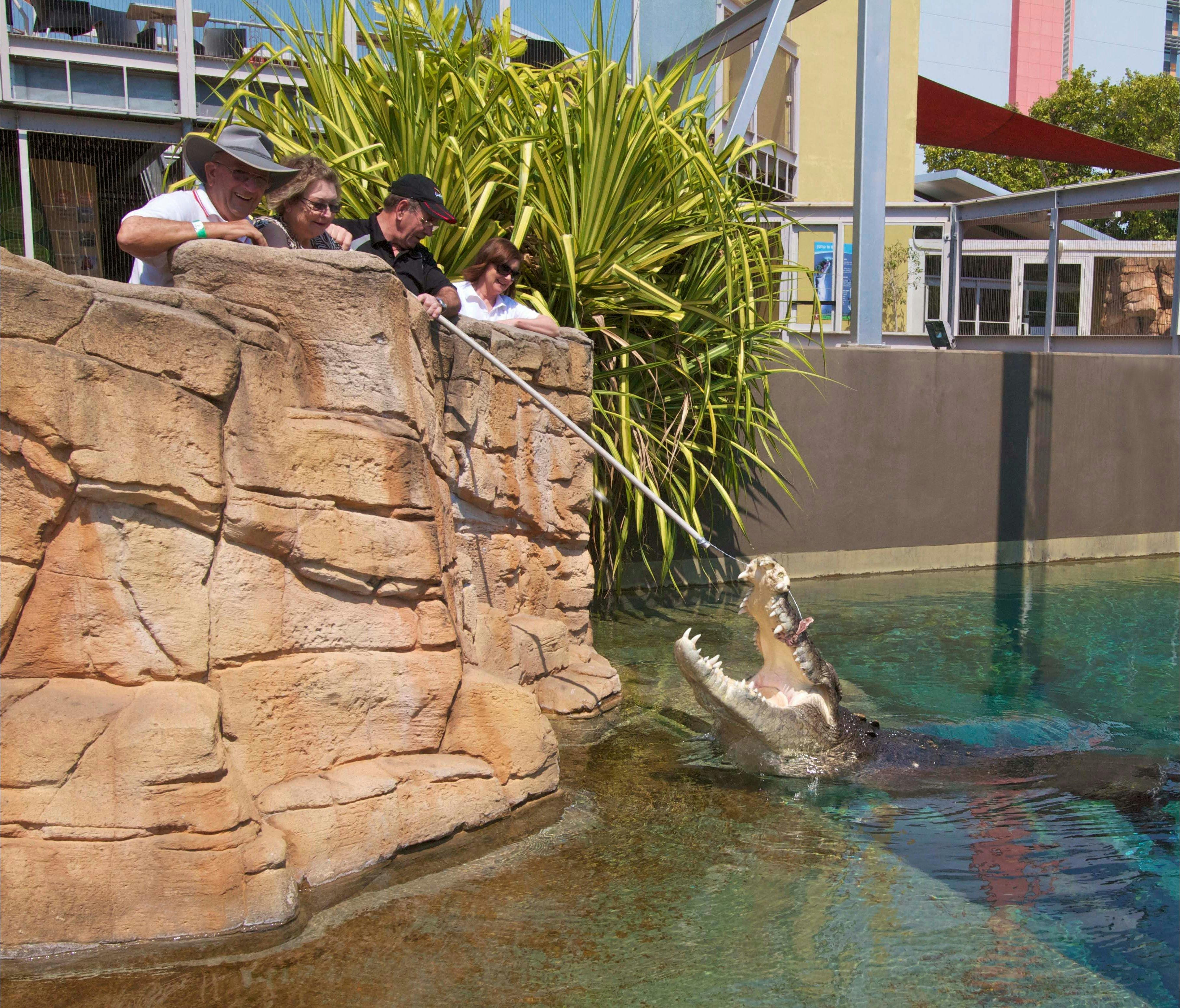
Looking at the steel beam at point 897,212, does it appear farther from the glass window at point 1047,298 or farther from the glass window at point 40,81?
the glass window at point 40,81

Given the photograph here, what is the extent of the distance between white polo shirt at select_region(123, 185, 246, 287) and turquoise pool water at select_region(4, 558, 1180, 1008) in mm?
1955

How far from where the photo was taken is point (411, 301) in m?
3.48

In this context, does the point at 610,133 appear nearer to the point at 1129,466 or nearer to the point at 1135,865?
the point at 1135,865

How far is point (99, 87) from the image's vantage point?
8.43 meters

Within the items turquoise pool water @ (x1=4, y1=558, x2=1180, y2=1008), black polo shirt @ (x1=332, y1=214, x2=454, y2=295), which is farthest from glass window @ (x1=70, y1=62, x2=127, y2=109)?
turquoise pool water @ (x1=4, y1=558, x2=1180, y2=1008)

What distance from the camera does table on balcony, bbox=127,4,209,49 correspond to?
27.4ft

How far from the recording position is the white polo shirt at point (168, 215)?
10.4 ft

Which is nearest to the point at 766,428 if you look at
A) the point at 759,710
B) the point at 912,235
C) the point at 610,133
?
the point at 610,133

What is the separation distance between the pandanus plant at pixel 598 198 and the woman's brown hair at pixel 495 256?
0.63 metres

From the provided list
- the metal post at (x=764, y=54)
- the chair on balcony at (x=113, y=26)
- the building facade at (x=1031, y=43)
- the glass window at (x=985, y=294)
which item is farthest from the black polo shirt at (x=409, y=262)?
the building facade at (x=1031, y=43)

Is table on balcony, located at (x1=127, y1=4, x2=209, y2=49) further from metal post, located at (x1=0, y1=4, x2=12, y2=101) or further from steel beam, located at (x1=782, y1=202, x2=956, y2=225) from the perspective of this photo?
steel beam, located at (x1=782, y1=202, x2=956, y2=225)

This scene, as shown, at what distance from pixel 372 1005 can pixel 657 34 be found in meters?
9.57

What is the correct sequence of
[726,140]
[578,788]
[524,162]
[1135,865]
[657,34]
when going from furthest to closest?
[657,34] → [726,140] → [524,162] → [578,788] → [1135,865]

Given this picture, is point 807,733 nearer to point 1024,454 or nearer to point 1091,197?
point 1024,454
